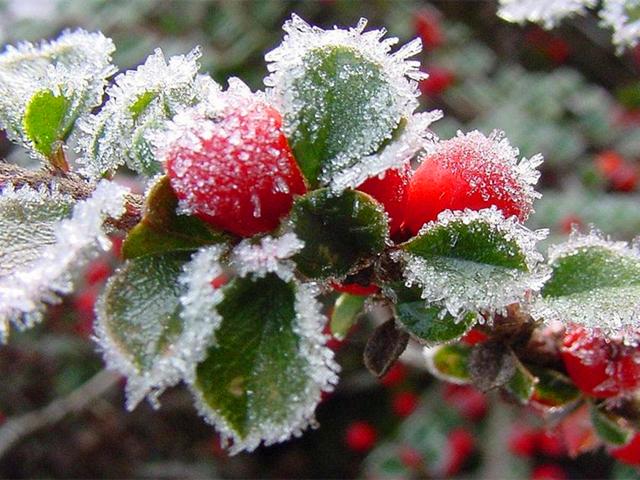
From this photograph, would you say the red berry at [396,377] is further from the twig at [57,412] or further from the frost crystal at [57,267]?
the frost crystal at [57,267]

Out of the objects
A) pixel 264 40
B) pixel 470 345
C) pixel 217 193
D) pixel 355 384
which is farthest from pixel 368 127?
pixel 355 384

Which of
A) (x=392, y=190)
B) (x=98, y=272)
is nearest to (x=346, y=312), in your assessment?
(x=392, y=190)

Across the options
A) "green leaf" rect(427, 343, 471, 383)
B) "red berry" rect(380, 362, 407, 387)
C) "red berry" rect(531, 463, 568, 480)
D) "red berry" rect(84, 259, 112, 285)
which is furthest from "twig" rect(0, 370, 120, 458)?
"green leaf" rect(427, 343, 471, 383)

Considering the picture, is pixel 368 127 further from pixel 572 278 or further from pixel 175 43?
pixel 175 43

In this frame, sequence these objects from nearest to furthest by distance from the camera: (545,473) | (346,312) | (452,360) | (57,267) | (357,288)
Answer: (57,267), (357,288), (346,312), (452,360), (545,473)

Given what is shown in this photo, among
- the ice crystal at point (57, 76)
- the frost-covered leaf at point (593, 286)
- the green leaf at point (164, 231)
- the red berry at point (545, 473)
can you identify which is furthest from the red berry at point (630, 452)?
the red berry at point (545, 473)

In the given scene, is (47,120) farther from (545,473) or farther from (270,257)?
(545,473)
